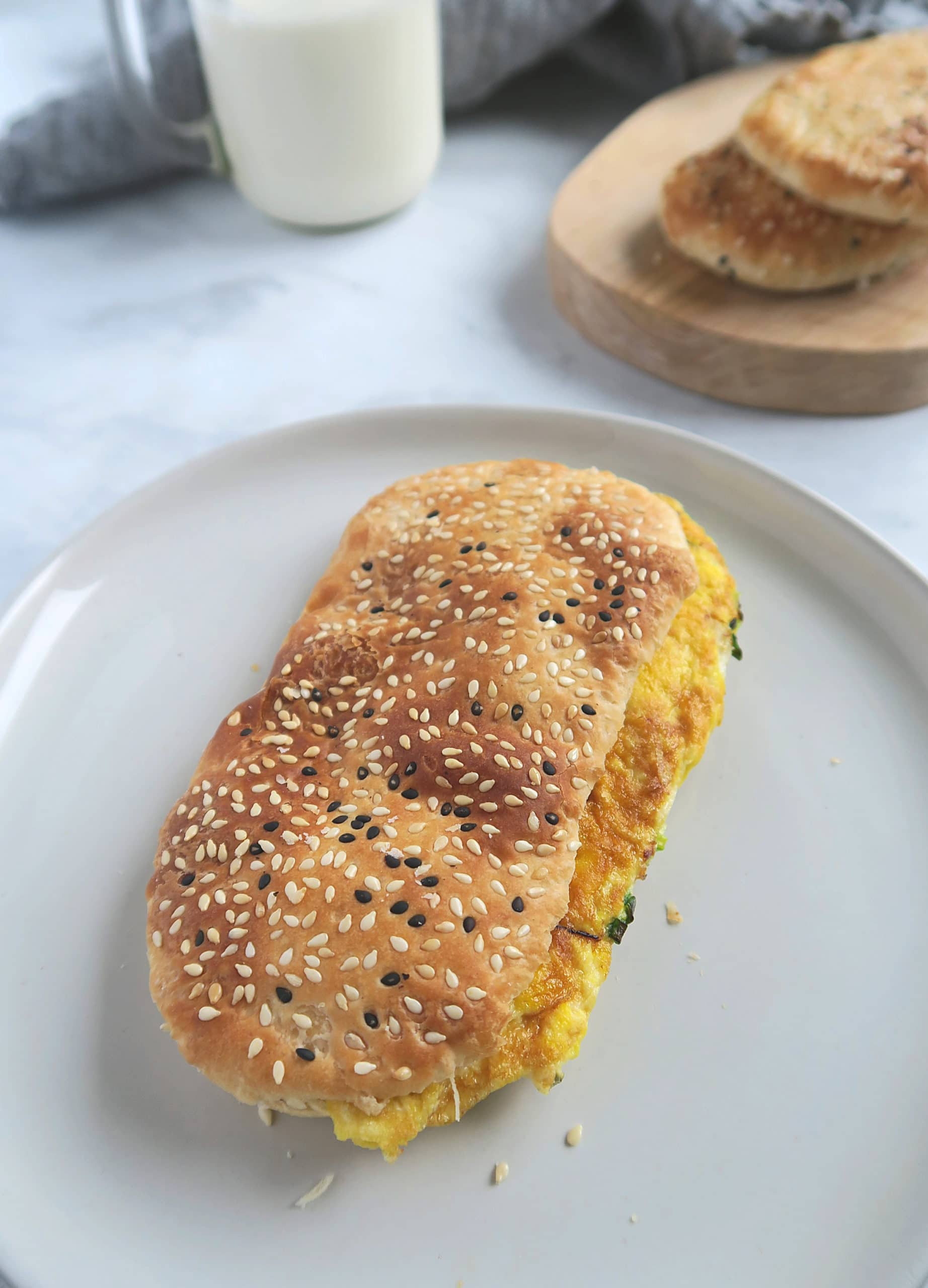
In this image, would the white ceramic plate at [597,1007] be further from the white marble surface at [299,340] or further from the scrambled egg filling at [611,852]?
the white marble surface at [299,340]

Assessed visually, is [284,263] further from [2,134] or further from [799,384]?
[799,384]

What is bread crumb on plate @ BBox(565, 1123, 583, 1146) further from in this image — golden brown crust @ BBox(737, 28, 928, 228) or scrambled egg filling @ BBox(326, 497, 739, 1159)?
golden brown crust @ BBox(737, 28, 928, 228)

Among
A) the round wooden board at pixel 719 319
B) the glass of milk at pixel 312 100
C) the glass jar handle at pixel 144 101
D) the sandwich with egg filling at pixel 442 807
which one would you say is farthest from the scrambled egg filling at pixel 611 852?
the glass jar handle at pixel 144 101

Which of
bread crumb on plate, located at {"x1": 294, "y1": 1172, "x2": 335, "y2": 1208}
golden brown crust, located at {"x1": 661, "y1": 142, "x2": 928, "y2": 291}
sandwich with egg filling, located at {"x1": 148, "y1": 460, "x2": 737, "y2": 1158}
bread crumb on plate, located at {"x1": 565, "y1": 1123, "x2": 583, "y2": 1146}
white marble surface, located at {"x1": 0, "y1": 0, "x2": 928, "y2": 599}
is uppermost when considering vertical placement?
golden brown crust, located at {"x1": 661, "y1": 142, "x2": 928, "y2": 291}

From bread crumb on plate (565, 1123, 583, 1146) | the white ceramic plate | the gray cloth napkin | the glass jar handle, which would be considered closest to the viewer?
the white ceramic plate

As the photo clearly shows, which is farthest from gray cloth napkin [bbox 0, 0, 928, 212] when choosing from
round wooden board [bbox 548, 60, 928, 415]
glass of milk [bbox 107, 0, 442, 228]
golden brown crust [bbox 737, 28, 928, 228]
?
round wooden board [bbox 548, 60, 928, 415]

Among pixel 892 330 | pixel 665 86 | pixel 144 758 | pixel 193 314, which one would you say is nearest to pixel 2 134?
pixel 193 314

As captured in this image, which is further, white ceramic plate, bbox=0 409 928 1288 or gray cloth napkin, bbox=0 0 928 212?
gray cloth napkin, bbox=0 0 928 212

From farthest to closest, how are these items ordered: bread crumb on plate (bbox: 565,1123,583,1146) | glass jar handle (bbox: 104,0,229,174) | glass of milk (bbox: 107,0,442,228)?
glass jar handle (bbox: 104,0,229,174)
glass of milk (bbox: 107,0,442,228)
bread crumb on plate (bbox: 565,1123,583,1146)
